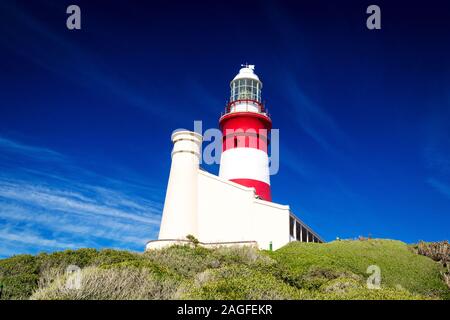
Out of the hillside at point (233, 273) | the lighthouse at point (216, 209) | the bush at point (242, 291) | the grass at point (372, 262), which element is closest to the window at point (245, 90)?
the lighthouse at point (216, 209)

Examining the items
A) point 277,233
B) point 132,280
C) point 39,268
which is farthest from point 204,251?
point 132,280

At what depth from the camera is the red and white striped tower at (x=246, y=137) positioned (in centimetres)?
3669

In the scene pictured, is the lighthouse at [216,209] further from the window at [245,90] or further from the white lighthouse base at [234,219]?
the window at [245,90]

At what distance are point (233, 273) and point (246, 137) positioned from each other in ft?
73.1

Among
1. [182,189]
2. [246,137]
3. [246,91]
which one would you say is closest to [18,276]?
A: [182,189]

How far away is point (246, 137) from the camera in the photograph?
37688 mm

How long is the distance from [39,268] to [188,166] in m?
15.1

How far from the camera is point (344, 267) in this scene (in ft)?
80.5

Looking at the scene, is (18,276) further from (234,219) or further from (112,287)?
(234,219)

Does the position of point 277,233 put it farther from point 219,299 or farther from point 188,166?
point 219,299

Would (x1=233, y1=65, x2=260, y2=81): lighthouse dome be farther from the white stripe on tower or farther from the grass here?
the grass

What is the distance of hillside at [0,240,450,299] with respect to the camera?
509 inches

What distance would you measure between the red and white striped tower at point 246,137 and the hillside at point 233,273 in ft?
26.3

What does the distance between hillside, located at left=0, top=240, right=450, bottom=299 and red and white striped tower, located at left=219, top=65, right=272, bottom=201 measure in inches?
316
